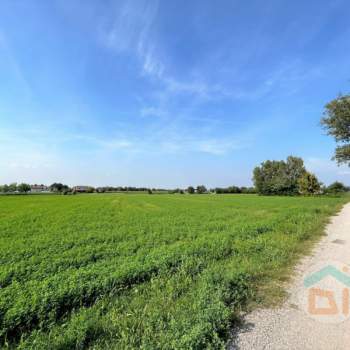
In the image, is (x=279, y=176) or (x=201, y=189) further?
(x=201, y=189)

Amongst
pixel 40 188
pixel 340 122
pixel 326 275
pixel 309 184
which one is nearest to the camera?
pixel 326 275

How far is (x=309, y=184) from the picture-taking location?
77.4 meters

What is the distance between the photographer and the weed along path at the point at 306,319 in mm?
2969

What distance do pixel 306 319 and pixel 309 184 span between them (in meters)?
88.1

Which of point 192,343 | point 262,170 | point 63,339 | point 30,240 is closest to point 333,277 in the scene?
point 192,343

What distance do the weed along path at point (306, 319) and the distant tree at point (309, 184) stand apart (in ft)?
279

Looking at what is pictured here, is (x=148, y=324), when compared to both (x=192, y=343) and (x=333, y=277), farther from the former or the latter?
(x=333, y=277)

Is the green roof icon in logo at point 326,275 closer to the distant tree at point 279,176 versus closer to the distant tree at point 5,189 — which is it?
the distant tree at point 279,176

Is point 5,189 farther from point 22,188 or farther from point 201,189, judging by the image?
point 201,189

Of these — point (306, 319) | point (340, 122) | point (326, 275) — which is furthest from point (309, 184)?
point (306, 319)

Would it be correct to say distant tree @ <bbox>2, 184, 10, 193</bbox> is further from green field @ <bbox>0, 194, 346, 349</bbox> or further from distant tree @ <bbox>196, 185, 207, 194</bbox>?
green field @ <bbox>0, 194, 346, 349</bbox>

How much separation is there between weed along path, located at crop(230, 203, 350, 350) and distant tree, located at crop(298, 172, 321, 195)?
84.9 metres

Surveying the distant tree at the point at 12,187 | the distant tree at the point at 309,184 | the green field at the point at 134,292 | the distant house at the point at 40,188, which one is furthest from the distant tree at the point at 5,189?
the distant tree at the point at 309,184

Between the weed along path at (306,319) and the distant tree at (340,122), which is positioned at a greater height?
the distant tree at (340,122)
